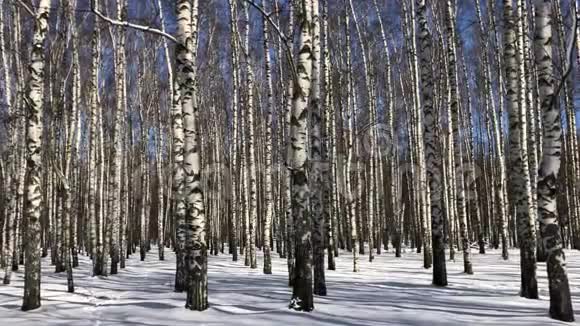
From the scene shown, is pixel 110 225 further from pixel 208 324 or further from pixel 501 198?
pixel 501 198

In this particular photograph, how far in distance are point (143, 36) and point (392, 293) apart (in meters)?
16.2

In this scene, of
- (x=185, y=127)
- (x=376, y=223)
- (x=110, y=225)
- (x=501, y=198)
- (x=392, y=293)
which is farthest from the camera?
(x=376, y=223)

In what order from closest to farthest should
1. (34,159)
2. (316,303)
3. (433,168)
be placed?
(316,303)
(34,159)
(433,168)

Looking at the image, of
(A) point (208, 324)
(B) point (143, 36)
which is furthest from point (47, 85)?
(A) point (208, 324)

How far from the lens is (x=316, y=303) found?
675 cm

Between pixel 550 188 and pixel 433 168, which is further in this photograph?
pixel 433 168

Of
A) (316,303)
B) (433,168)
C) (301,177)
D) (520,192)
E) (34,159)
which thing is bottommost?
(316,303)

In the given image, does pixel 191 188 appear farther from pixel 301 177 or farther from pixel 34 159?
pixel 34 159

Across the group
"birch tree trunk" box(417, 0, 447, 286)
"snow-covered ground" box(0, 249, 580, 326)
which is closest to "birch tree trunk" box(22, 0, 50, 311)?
"snow-covered ground" box(0, 249, 580, 326)

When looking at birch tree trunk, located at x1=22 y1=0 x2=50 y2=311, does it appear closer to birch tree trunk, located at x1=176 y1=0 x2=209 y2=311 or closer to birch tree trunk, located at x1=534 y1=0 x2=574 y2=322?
birch tree trunk, located at x1=176 y1=0 x2=209 y2=311

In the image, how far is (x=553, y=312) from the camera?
531cm

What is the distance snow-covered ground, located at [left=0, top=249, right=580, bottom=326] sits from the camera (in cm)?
562

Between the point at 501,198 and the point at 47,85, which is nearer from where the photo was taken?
the point at 47,85

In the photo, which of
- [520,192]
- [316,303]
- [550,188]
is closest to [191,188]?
[316,303]
